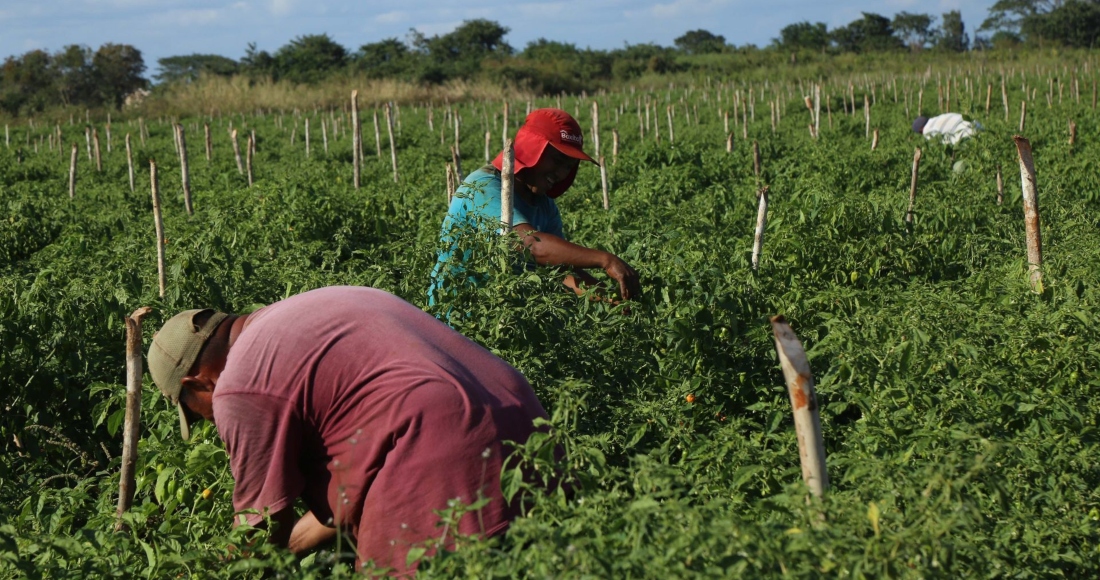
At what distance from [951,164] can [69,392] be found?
367 inches

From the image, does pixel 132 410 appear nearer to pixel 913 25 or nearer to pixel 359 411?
pixel 359 411

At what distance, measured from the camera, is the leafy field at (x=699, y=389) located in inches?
89.4

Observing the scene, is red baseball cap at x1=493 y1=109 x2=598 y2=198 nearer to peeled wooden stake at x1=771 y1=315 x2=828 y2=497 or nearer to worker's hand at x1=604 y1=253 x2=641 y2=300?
worker's hand at x1=604 y1=253 x2=641 y2=300

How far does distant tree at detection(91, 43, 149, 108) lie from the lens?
53.0 metres

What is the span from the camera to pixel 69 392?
479 cm

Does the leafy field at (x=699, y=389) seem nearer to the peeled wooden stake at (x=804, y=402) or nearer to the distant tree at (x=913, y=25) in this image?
the peeled wooden stake at (x=804, y=402)

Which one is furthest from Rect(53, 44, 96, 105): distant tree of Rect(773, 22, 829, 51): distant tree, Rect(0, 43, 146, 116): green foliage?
Rect(773, 22, 829, 51): distant tree

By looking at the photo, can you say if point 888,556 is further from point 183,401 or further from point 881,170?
point 881,170

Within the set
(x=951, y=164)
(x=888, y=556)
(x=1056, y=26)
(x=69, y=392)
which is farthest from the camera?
(x=1056, y=26)

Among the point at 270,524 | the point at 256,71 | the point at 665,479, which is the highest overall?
the point at 256,71

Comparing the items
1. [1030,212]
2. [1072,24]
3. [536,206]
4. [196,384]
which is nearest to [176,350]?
[196,384]

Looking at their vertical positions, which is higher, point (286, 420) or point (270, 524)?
point (286, 420)

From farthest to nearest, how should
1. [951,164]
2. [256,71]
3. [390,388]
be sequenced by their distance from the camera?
[256,71] → [951,164] → [390,388]

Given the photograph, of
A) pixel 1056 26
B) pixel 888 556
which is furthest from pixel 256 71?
pixel 888 556
